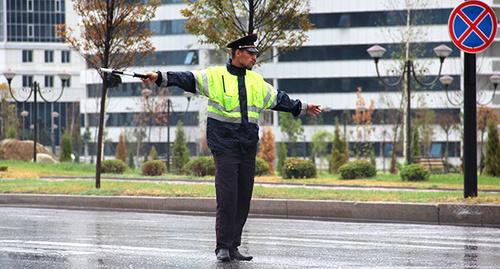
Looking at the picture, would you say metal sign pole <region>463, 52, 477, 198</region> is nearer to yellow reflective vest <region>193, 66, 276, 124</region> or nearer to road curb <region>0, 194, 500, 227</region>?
road curb <region>0, 194, 500, 227</region>

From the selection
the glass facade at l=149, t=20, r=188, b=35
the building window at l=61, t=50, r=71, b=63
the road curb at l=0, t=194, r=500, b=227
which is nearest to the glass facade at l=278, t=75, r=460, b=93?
the glass facade at l=149, t=20, r=188, b=35

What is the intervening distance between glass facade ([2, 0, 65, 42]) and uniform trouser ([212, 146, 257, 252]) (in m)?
87.2

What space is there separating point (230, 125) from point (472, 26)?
6.13 m

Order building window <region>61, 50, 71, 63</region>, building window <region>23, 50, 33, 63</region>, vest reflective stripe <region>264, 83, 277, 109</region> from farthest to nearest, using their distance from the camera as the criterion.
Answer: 1. building window <region>61, 50, 71, 63</region>
2. building window <region>23, 50, 33, 63</region>
3. vest reflective stripe <region>264, 83, 277, 109</region>

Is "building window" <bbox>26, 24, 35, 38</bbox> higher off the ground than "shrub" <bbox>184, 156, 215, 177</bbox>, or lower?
higher

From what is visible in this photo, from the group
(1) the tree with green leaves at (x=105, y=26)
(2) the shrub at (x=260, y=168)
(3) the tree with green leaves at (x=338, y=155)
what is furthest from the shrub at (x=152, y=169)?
(1) the tree with green leaves at (x=105, y=26)

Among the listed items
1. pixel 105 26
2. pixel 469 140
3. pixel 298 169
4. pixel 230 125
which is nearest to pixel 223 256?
pixel 230 125

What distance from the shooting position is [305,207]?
1149cm

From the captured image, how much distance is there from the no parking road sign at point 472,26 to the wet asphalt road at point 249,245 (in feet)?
10.2

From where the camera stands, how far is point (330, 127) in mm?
63500

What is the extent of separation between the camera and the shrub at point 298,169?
24.7 meters

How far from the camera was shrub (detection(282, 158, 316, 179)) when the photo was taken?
971 inches

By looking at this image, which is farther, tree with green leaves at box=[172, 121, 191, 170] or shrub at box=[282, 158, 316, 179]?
tree with green leaves at box=[172, 121, 191, 170]

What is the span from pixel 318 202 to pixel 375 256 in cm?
557
